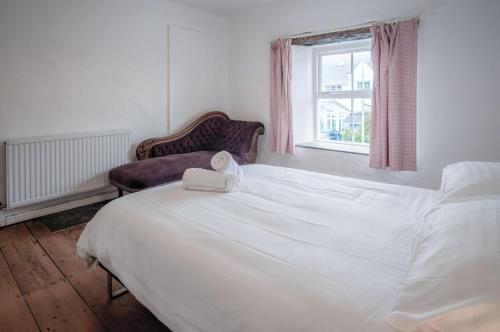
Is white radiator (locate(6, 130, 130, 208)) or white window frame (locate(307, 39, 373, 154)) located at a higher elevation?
white window frame (locate(307, 39, 373, 154))

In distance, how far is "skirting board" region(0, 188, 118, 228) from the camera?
3.04 metres

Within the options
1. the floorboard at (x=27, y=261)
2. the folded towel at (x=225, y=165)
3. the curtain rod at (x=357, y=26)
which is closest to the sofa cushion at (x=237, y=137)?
the curtain rod at (x=357, y=26)

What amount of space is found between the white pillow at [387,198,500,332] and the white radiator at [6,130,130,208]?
322 centimetres

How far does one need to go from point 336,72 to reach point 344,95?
0.32m

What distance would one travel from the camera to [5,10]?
2.80m

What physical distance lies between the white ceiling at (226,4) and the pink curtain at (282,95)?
543mm


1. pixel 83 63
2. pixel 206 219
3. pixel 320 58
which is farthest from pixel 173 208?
pixel 320 58

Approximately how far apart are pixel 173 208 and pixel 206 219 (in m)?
0.24

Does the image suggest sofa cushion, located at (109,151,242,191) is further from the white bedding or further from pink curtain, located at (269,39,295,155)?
the white bedding

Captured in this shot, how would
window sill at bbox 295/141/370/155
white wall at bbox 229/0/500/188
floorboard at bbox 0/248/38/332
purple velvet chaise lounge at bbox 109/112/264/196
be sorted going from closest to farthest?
floorboard at bbox 0/248/38/332 < white wall at bbox 229/0/500/188 < purple velvet chaise lounge at bbox 109/112/264/196 < window sill at bbox 295/141/370/155

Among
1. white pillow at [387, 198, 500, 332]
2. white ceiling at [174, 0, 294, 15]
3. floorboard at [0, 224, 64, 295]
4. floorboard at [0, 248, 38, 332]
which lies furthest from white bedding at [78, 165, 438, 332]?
white ceiling at [174, 0, 294, 15]

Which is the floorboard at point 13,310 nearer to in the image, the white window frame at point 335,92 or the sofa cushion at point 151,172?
the sofa cushion at point 151,172

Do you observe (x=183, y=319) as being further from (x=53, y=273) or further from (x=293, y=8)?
(x=293, y=8)

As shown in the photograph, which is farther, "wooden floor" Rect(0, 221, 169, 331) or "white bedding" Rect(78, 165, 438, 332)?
"wooden floor" Rect(0, 221, 169, 331)
